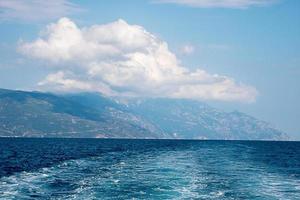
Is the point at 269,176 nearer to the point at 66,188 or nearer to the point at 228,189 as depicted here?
the point at 228,189

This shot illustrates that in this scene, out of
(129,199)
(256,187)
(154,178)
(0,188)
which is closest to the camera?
(129,199)

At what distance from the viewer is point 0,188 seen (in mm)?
71438

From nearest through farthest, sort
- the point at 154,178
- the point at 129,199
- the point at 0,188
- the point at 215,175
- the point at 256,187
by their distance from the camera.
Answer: the point at 129,199, the point at 0,188, the point at 256,187, the point at 154,178, the point at 215,175

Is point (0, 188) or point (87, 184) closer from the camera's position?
point (0, 188)

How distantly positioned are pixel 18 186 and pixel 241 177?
42.7 metres

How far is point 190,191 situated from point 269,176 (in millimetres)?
29965

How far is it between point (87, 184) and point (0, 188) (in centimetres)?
1402

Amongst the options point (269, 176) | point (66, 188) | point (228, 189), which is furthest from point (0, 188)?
point (269, 176)

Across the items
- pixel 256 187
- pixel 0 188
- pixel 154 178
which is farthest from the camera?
pixel 154 178

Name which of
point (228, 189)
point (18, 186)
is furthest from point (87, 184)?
point (228, 189)

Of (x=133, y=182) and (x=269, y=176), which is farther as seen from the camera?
(x=269, y=176)

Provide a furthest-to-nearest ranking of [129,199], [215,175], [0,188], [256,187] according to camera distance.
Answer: [215,175] → [256,187] → [0,188] → [129,199]

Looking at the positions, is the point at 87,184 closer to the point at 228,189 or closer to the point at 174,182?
the point at 174,182

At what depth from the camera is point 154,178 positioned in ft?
286
